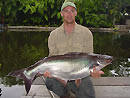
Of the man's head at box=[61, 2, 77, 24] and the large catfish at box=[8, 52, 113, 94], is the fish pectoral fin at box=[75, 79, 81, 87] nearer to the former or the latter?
the large catfish at box=[8, 52, 113, 94]

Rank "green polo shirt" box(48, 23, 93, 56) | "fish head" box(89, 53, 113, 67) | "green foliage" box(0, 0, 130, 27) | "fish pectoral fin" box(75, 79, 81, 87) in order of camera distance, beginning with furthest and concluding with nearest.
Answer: "green foliage" box(0, 0, 130, 27) → "green polo shirt" box(48, 23, 93, 56) → "fish pectoral fin" box(75, 79, 81, 87) → "fish head" box(89, 53, 113, 67)

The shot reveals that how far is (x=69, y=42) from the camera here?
3287 mm

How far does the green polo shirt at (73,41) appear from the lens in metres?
3.27

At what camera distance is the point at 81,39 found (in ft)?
10.7

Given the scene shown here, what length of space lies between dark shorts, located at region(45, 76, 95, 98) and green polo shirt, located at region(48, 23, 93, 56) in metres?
0.48

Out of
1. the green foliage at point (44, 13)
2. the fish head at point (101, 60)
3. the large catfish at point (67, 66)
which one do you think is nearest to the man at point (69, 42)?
the large catfish at point (67, 66)

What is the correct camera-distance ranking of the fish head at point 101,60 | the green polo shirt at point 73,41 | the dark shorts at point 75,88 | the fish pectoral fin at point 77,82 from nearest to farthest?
the fish head at point 101,60, the fish pectoral fin at point 77,82, the dark shorts at point 75,88, the green polo shirt at point 73,41

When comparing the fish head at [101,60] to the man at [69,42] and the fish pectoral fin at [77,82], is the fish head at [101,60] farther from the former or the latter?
the man at [69,42]

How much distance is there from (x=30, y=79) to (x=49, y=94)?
4.44 ft

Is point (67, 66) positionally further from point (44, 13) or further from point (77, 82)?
point (44, 13)

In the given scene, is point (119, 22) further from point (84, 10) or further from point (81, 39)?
point (81, 39)

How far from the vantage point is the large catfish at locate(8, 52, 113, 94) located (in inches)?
107

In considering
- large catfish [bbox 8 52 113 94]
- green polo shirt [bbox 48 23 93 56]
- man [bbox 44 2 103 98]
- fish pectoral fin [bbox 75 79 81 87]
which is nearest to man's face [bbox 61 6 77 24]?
man [bbox 44 2 103 98]

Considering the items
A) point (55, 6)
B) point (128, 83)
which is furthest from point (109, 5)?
point (128, 83)
